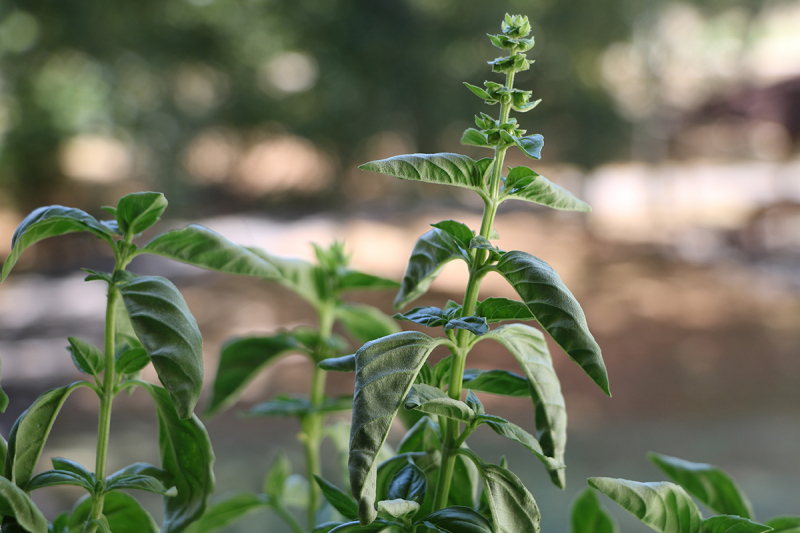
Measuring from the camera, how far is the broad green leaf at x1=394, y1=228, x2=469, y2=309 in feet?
0.98

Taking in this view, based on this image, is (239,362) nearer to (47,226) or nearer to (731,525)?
(47,226)

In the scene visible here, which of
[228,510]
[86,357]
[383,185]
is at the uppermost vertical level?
[383,185]

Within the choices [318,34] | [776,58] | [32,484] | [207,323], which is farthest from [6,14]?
[776,58]

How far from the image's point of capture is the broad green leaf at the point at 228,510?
0.45m

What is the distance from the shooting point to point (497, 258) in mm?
274

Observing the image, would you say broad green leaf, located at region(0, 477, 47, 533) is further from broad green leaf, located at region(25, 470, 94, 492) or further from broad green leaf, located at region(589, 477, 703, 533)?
broad green leaf, located at region(589, 477, 703, 533)

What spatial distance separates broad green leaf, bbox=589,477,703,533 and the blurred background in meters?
1.91

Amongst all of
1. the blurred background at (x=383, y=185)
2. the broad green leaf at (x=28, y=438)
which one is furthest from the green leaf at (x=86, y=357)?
the blurred background at (x=383, y=185)

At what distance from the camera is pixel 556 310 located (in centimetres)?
24

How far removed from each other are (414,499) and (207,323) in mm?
3393

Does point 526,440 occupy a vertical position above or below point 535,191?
below

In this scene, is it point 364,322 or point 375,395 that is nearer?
point 375,395

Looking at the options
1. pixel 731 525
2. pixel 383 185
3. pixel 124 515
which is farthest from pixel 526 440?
pixel 383 185

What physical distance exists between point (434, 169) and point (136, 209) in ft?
0.49
